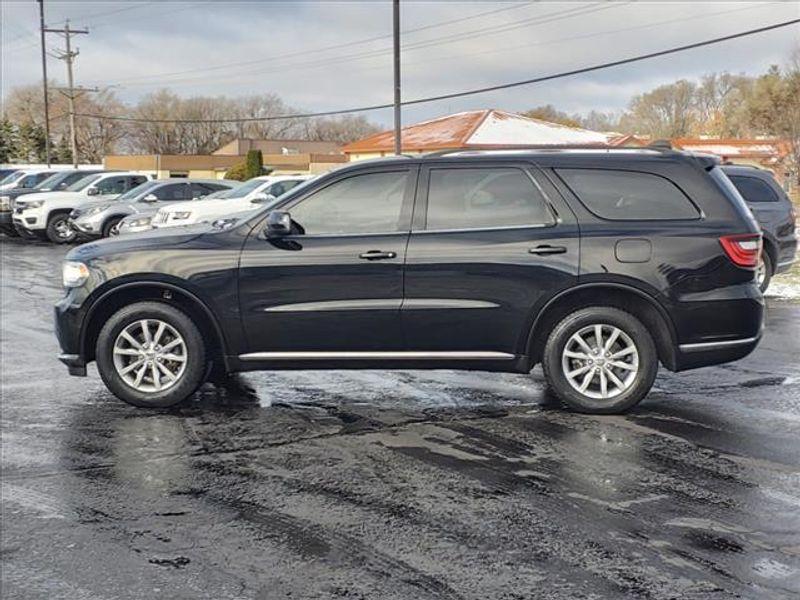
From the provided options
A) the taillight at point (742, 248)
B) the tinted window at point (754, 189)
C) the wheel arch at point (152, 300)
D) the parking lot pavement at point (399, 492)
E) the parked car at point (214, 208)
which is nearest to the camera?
the parking lot pavement at point (399, 492)

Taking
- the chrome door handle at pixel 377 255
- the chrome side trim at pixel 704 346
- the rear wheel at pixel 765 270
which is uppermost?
the chrome door handle at pixel 377 255

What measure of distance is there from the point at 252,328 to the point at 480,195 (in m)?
1.93

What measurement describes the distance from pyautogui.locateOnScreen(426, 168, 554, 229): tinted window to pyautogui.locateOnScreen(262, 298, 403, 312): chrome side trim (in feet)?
2.07

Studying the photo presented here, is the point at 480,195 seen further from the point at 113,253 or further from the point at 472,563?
the point at 472,563

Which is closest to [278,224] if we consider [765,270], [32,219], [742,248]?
[742,248]

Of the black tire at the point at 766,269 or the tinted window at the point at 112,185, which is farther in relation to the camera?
the tinted window at the point at 112,185

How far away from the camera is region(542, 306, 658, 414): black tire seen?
6160 mm

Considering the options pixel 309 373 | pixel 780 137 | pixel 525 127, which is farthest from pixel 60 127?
pixel 309 373

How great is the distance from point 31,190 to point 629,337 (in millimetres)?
22822

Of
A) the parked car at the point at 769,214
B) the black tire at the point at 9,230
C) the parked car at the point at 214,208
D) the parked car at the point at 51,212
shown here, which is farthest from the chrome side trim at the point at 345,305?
the black tire at the point at 9,230

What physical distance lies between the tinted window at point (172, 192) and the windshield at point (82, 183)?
4202mm

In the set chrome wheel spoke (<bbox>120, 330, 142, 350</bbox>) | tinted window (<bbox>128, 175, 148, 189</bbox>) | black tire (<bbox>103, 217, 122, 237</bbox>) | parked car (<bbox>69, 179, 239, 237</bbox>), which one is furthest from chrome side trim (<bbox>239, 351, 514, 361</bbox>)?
tinted window (<bbox>128, 175, 148, 189</bbox>)

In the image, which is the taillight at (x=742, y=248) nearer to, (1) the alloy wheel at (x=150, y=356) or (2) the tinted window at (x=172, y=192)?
(1) the alloy wheel at (x=150, y=356)

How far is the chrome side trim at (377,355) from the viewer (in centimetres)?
618
